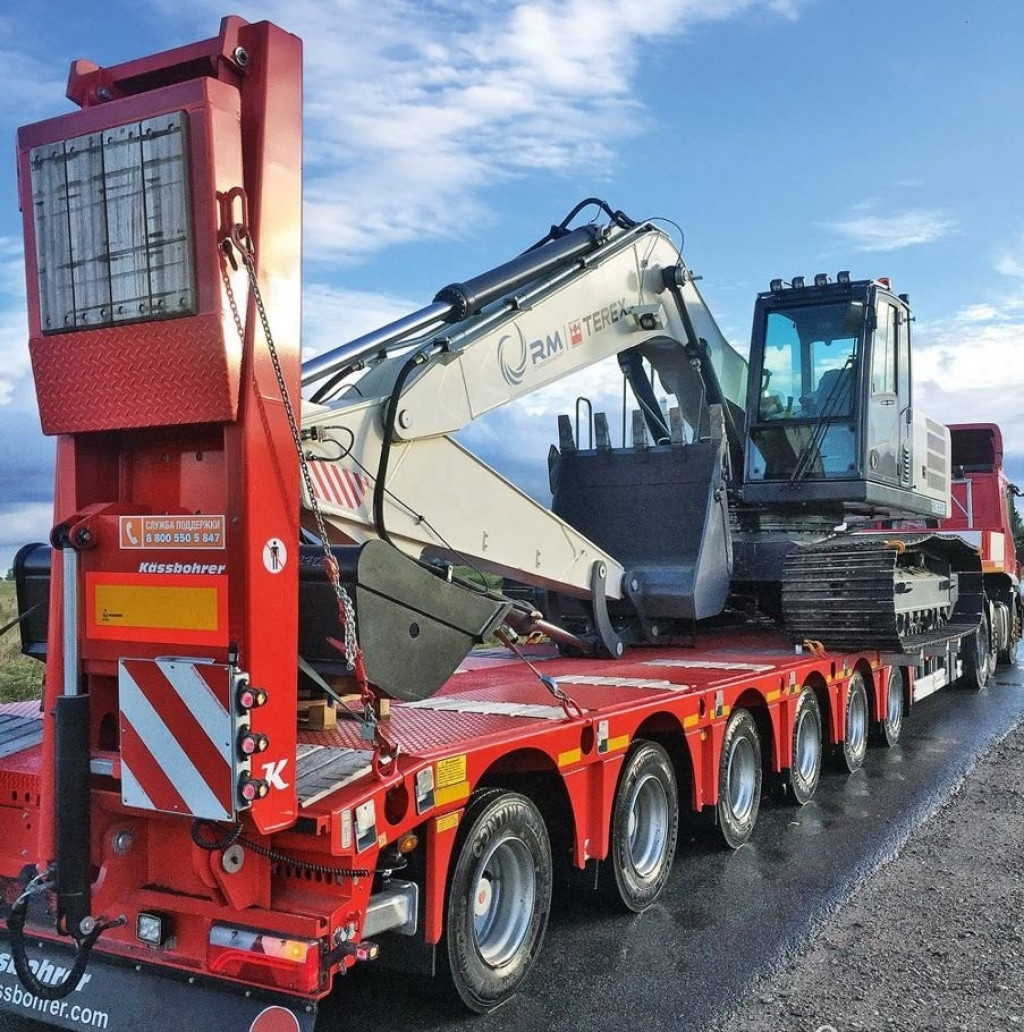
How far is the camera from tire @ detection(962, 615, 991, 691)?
13.9 m

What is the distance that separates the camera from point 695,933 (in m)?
5.38

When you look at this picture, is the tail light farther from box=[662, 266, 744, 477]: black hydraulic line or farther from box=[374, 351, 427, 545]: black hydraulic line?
box=[662, 266, 744, 477]: black hydraulic line

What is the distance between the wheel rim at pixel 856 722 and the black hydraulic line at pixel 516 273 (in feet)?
14.5

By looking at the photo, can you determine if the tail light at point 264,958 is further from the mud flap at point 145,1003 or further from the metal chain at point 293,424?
the metal chain at point 293,424

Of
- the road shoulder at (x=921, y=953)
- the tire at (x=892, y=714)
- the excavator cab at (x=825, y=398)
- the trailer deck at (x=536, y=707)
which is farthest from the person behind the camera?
the tire at (x=892, y=714)

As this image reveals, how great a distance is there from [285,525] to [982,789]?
6.57 m

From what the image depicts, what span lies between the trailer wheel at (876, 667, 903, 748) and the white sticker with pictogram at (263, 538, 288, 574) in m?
7.49

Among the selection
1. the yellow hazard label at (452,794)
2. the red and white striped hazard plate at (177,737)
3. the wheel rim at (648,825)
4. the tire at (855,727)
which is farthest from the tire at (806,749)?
the red and white striped hazard plate at (177,737)

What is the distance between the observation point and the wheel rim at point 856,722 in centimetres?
906

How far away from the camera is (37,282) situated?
392cm

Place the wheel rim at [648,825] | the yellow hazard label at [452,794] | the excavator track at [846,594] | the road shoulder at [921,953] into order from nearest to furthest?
the yellow hazard label at [452,794] < the road shoulder at [921,953] < the wheel rim at [648,825] < the excavator track at [846,594]

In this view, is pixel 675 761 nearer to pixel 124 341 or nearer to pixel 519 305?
pixel 519 305

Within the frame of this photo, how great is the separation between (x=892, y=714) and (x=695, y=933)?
5491 mm

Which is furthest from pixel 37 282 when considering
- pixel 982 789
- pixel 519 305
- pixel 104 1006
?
pixel 982 789
